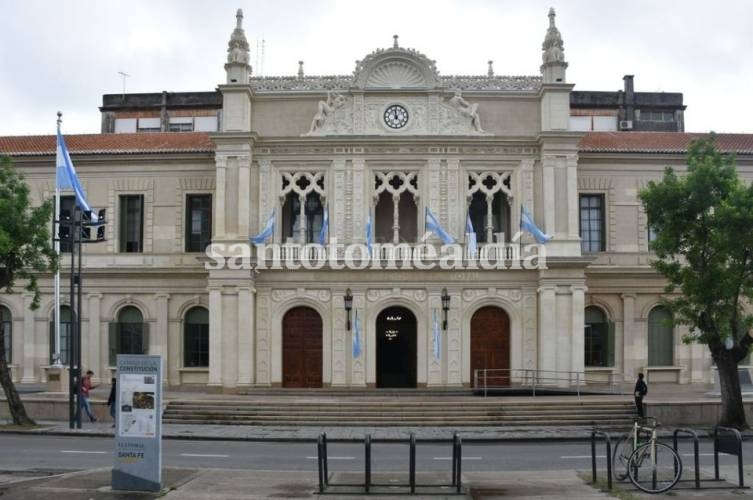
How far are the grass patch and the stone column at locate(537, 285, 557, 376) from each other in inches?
677

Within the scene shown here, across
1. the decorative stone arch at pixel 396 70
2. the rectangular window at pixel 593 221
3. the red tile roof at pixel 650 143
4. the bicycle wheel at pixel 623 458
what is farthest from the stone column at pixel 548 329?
the bicycle wheel at pixel 623 458

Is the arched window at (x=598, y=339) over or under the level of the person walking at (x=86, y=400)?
over

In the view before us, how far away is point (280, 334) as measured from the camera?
36.0 m

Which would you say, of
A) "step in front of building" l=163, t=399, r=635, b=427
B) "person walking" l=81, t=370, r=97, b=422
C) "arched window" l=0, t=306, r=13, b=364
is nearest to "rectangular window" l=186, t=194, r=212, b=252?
"arched window" l=0, t=306, r=13, b=364

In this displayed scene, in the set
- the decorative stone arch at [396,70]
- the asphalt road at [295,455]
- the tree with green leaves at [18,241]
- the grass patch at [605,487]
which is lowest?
the asphalt road at [295,455]

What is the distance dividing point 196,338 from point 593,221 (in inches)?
696

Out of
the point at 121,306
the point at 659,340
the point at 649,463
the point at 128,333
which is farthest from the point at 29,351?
the point at 649,463

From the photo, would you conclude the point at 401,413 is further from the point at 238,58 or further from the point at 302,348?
the point at 238,58

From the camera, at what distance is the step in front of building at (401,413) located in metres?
29.3

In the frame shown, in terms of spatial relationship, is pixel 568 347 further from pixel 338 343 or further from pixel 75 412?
pixel 75 412

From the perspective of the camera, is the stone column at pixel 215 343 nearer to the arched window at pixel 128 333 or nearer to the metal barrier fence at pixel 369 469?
the arched window at pixel 128 333

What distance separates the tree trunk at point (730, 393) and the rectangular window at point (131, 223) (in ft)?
78.3

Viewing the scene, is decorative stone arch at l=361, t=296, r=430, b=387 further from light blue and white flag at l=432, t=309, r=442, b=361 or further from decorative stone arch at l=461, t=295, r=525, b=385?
decorative stone arch at l=461, t=295, r=525, b=385

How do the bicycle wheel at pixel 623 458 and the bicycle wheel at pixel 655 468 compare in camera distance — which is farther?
the bicycle wheel at pixel 623 458
